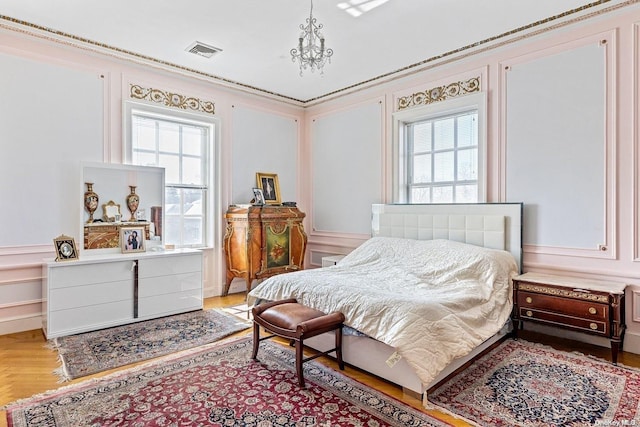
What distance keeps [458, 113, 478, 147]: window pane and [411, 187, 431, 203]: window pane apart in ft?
2.32

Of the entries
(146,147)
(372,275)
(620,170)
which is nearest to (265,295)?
(372,275)

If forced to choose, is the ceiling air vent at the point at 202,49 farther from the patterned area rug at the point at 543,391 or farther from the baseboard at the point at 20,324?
the patterned area rug at the point at 543,391

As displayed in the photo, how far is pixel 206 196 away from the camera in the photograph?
16.6 feet

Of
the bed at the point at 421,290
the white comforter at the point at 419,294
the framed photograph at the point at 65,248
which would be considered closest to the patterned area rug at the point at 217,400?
the bed at the point at 421,290

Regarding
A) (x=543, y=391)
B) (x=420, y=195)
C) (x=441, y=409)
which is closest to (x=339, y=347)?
(x=441, y=409)

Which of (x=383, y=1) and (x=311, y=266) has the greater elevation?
(x=383, y=1)

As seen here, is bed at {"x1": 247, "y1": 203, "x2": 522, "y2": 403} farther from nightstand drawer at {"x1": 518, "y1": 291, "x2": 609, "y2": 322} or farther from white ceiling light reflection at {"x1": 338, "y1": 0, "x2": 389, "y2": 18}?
white ceiling light reflection at {"x1": 338, "y1": 0, "x2": 389, "y2": 18}

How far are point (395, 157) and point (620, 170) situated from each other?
2364mm

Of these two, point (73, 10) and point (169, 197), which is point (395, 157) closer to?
point (169, 197)

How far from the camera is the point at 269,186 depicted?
5.54m

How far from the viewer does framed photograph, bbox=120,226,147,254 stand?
13.1ft

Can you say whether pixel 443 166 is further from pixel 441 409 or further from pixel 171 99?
pixel 171 99

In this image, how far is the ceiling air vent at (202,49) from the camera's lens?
3826mm

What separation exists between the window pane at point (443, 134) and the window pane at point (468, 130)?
10 cm
